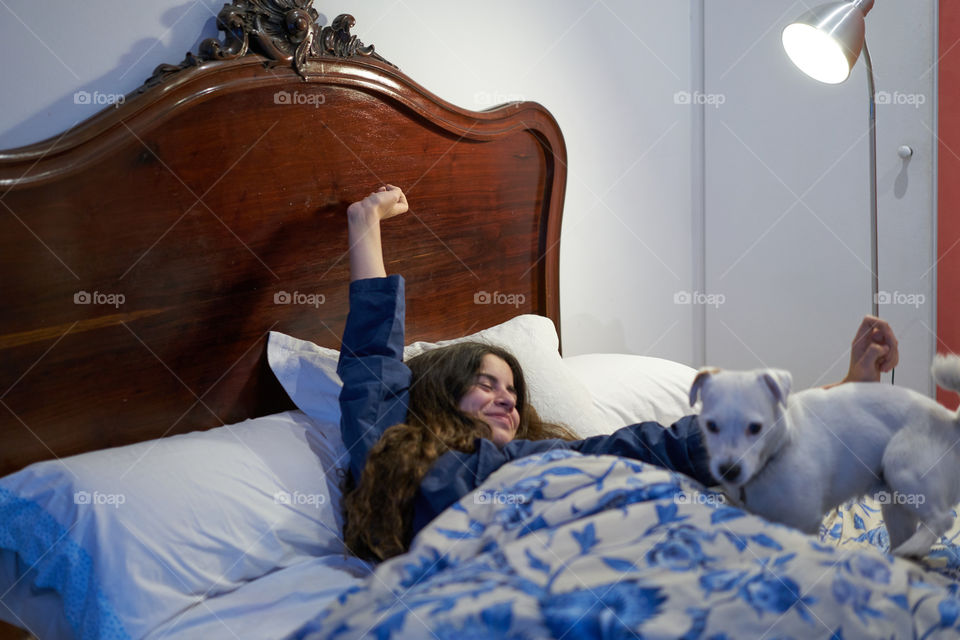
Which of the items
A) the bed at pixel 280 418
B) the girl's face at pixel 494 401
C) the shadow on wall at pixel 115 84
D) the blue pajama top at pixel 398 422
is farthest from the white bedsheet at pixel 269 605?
the shadow on wall at pixel 115 84

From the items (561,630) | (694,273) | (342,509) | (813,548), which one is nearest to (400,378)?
(342,509)

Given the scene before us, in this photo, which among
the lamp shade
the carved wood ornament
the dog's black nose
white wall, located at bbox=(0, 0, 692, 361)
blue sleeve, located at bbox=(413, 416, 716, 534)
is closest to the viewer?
the dog's black nose

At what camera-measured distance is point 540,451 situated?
48.2 inches

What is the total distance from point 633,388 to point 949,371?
41.6 inches

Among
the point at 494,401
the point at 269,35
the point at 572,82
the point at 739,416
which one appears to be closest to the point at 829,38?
the point at 572,82

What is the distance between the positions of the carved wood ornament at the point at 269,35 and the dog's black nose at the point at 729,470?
1120 millimetres

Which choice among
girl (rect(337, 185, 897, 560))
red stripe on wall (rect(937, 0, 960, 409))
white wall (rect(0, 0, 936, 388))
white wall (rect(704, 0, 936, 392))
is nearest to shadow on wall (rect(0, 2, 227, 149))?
girl (rect(337, 185, 897, 560))

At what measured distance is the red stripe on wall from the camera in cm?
219

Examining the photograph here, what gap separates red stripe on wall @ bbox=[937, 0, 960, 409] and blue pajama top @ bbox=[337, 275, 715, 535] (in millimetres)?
1416

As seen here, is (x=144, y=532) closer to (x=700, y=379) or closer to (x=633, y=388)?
(x=700, y=379)

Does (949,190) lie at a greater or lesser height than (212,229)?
greater

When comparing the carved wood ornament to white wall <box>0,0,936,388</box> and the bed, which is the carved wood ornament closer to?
the bed

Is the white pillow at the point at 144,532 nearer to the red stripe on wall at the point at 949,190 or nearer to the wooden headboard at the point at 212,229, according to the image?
the wooden headboard at the point at 212,229

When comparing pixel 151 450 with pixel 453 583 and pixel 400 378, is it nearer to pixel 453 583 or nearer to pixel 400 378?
pixel 400 378
